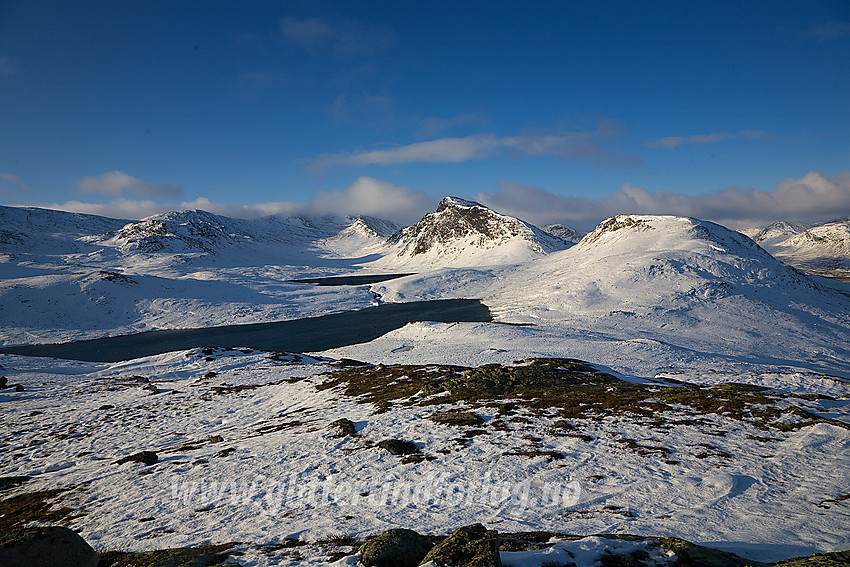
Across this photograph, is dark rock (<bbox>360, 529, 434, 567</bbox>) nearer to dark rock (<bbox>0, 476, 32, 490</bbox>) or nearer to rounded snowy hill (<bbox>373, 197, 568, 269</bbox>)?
dark rock (<bbox>0, 476, 32, 490</bbox>)

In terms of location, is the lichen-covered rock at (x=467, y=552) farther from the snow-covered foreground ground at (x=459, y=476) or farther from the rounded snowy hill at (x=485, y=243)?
the rounded snowy hill at (x=485, y=243)

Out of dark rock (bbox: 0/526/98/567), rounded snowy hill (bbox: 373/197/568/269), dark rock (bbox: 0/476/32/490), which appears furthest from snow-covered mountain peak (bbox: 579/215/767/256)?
dark rock (bbox: 0/476/32/490)

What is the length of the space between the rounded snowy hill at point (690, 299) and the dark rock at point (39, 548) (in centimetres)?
3651

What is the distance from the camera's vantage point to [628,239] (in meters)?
99.9

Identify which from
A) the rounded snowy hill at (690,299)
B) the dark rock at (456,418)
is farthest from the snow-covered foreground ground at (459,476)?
the rounded snowy hill at (690,299)

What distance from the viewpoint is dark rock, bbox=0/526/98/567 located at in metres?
7.00

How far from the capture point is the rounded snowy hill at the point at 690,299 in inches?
1842

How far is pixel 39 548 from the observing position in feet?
23.7

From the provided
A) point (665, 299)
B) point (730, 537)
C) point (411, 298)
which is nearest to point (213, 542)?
point (730, 537)

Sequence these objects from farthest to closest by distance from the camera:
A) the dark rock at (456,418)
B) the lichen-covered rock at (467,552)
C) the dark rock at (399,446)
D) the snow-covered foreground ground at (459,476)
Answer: the dark rock at (456,418)
the dark rock at (399,446)
the snow-covered foreground ground at (459,476)
the lichen-covered rock at (467,552)

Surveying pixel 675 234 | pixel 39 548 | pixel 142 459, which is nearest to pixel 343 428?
pixel 142 459

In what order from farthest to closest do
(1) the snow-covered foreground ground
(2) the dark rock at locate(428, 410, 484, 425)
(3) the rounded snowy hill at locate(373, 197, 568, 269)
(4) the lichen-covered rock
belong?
1. (3) the rounded snowy hill at locate(373, 197, 568, 269)
2. (2) the dark rock at locate(428, 410, 484, 425)
3. (1) the snow-covered foreground ground
4. (4) the lichen-covered rock

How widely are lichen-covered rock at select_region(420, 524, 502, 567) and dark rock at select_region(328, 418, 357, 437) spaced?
1181 cm

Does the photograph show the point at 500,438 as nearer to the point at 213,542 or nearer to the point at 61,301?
the point at 213,542
